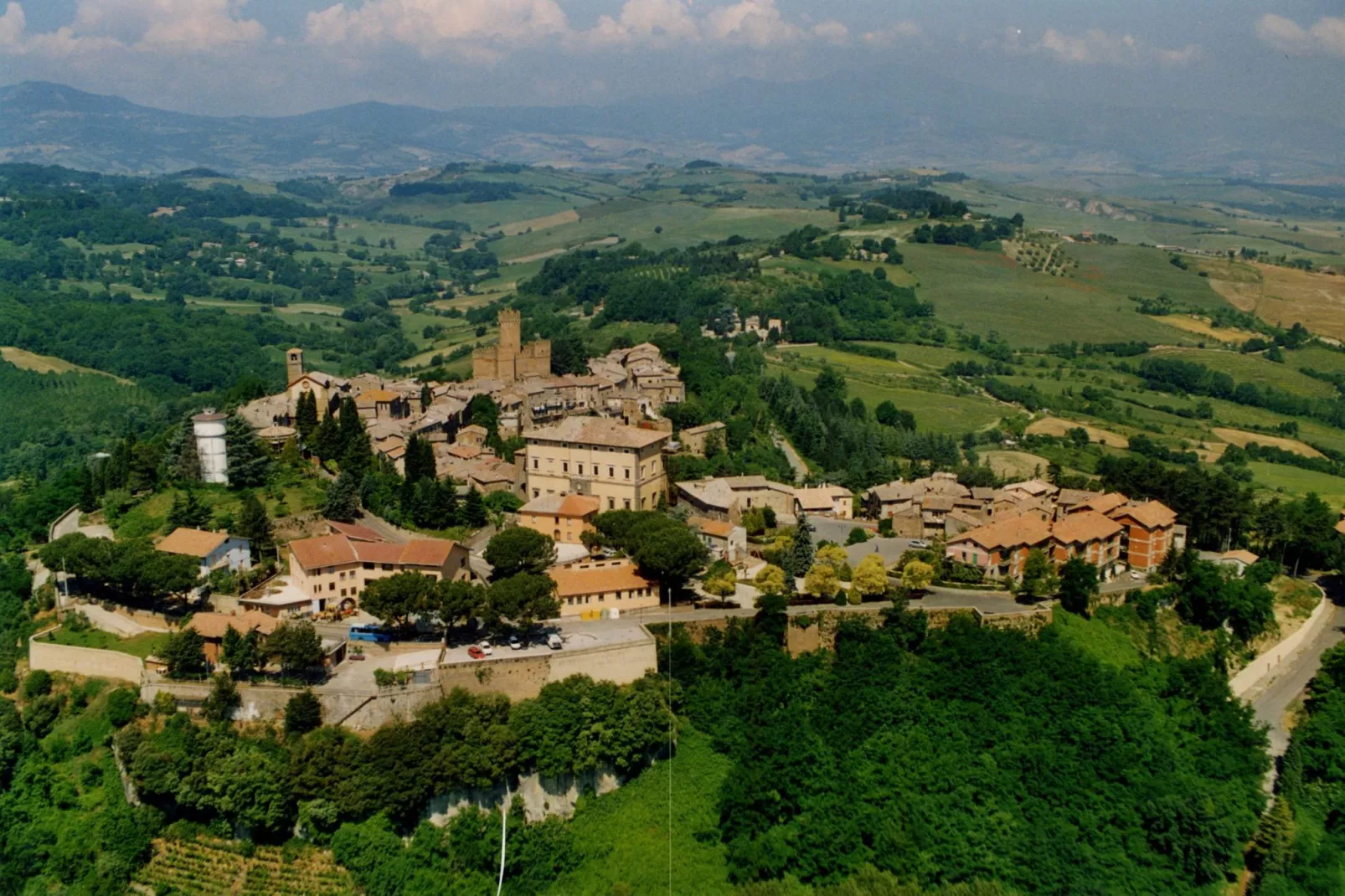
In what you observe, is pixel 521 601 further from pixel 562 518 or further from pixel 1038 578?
pixel 1038 578

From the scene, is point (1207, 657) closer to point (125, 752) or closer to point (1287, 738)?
point (1287, 738)

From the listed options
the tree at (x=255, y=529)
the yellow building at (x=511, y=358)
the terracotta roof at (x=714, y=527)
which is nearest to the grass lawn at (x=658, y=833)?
the terracotta roof at (x=714, y=527)

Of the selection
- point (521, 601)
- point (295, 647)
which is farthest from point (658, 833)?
point (295, 647)

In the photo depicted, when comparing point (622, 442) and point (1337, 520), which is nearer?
point (622, 442)

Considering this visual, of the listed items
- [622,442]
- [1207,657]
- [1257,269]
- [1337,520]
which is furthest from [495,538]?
[1257,269]

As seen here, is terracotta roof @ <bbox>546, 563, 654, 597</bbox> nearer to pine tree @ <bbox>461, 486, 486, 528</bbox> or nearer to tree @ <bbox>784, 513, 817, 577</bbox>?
tree @ <bbox>784, 513, 817, 577</bbox>

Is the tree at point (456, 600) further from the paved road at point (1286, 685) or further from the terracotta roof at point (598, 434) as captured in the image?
the paved road at point (1286, 685)
